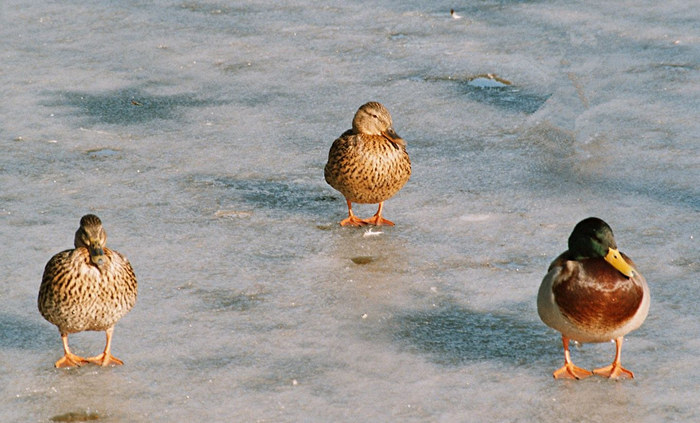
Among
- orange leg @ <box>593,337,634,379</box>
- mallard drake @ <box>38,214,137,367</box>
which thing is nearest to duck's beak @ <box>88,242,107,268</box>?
mallard drake @ <box>38,214,137,367</box>

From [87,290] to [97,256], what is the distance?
13 cm

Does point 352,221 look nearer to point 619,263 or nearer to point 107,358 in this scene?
point 107,358

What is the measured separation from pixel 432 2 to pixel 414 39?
0.98 meters

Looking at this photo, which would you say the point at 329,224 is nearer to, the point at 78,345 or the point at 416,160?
the point at 416,160

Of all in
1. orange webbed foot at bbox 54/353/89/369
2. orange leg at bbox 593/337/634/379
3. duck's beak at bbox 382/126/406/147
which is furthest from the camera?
duck's beak at bbox 382/126/406/147

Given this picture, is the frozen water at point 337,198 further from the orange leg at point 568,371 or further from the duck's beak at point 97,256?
the duck's beak at point 97,256

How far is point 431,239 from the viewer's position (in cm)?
512

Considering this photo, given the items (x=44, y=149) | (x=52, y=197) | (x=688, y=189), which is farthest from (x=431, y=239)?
(x=44, y=149)

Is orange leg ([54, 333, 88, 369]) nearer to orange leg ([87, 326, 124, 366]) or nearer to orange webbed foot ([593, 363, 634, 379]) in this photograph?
orange leg ([87, 326, 124, 366])

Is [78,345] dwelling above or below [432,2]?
below

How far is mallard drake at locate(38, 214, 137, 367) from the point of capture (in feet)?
12.6

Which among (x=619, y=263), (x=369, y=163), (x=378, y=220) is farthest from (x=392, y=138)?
(x=619, y=263)

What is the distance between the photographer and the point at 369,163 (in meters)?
5.21

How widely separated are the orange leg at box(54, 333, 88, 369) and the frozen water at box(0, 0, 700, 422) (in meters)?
0.09
